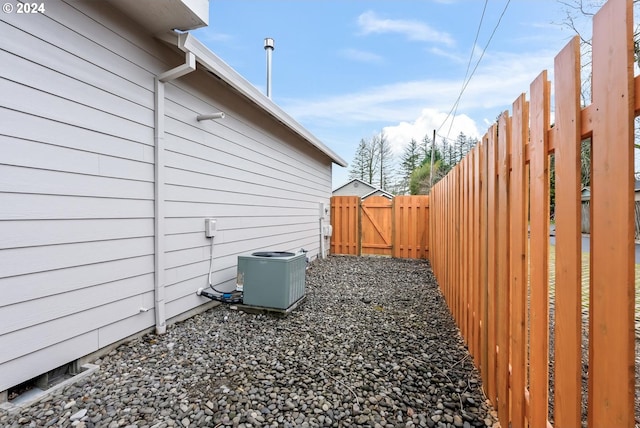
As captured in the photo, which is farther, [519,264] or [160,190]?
[160,190]

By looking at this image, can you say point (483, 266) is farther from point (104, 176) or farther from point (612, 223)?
point (104, 176)

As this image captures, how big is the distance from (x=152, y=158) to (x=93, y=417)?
2.04 meters

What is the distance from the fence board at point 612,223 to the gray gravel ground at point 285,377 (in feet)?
3.70

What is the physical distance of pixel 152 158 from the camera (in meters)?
2.90

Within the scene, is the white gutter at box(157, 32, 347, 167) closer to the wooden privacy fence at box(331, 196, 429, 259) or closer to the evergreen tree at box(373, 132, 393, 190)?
the wooden privacy fence at box(331, 196, 429, 259)

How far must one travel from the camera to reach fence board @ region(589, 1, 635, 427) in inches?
29.8

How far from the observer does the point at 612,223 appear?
80 cm

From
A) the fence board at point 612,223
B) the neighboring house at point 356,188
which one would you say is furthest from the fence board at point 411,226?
the neighboring house at point 356,188

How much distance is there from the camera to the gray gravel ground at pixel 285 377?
5.78 ft

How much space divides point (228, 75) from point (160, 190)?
1583mm

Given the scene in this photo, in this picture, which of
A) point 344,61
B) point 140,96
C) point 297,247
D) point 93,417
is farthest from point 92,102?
point 344,61

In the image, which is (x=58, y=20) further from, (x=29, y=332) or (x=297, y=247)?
(x=297, y=247)

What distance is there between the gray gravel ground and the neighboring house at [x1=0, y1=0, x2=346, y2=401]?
37cm

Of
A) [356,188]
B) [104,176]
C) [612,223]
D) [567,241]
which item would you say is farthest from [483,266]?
[356,188]
